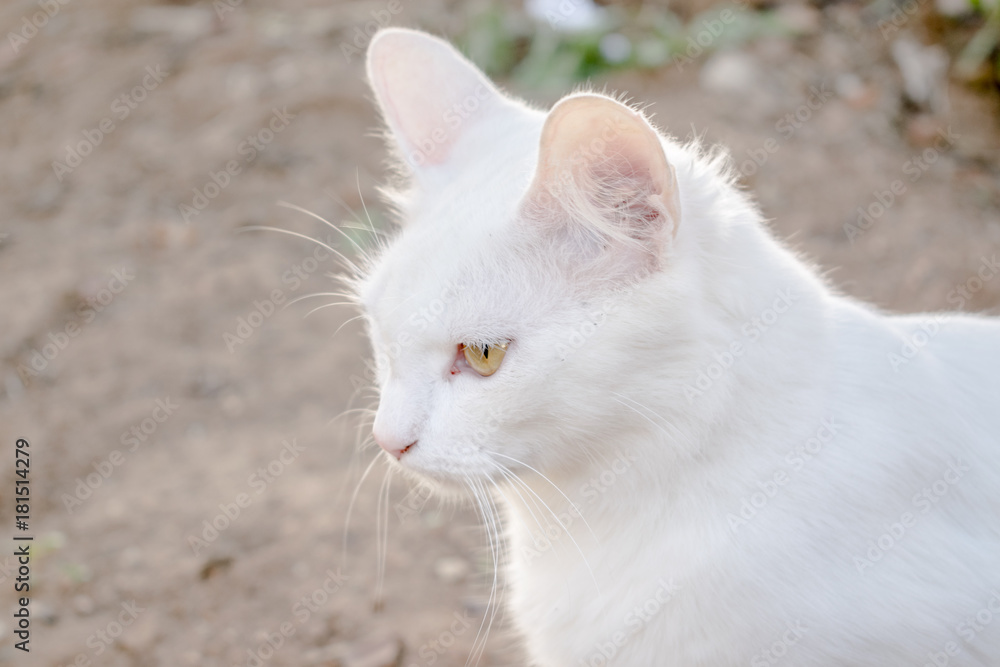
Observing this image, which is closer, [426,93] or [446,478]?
[446,478]

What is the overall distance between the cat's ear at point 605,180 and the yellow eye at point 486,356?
0.77 ft

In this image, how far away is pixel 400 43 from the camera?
176 cm

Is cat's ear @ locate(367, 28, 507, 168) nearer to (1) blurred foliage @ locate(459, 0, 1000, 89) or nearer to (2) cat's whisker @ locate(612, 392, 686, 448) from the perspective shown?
(2) cat's whisker @ locate(612, 392, 686, 448)

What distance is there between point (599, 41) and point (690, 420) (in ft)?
11.1

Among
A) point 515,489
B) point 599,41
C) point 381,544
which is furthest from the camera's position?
point 599,41

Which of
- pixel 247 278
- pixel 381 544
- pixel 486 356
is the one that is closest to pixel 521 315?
pixel 486 356

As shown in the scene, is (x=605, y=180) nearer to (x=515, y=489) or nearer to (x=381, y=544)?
(x=515, y=489)

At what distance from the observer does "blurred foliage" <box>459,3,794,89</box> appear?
4.22 m

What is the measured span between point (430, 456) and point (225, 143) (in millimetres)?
3226

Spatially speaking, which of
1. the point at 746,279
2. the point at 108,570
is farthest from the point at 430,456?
the point at 108,570

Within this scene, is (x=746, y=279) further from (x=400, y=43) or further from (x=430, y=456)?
(x=400, y=43)

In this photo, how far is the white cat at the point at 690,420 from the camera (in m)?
1.42

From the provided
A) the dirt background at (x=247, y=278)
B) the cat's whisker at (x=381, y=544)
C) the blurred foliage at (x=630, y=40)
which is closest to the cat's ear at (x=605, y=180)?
the cat's whisker at (x=381, y=544)

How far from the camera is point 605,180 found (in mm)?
1324
